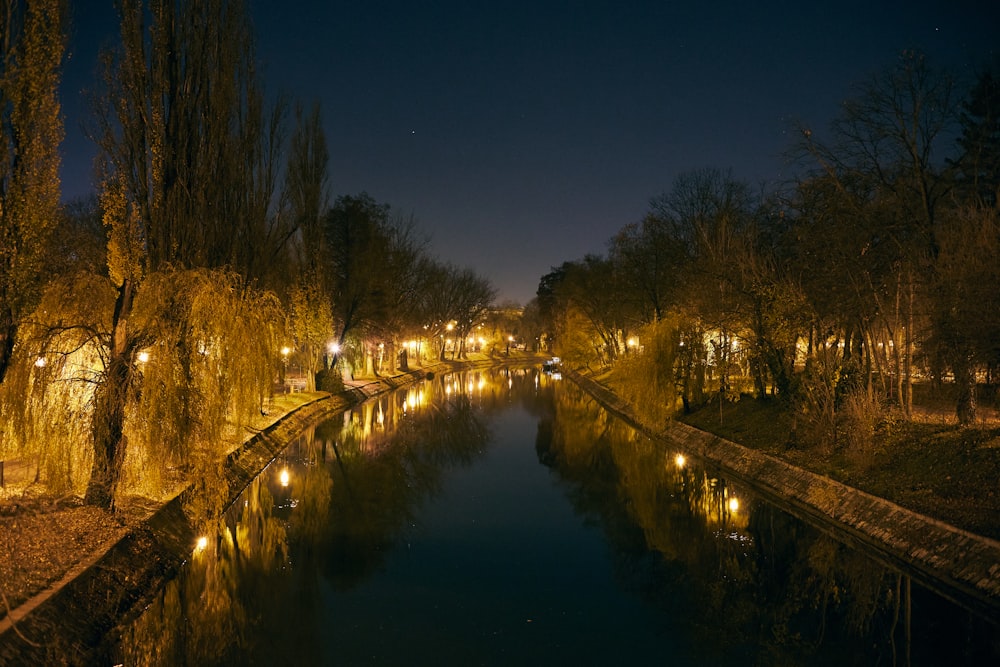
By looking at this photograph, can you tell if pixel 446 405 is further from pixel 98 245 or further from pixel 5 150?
pixel 5 150

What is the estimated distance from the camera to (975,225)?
17.9 meters

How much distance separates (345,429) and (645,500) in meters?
16.8

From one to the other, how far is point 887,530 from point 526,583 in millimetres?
7724

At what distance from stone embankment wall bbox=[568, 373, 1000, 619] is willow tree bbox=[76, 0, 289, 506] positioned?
539 inches

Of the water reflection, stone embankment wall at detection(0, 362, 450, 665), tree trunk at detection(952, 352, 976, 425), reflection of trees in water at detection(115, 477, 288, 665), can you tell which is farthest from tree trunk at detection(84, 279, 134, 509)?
tree trunk at detection(952, 352, 976, 425)

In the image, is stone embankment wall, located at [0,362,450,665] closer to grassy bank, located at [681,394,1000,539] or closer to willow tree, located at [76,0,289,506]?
willow tree, located at [76,0,289,506]

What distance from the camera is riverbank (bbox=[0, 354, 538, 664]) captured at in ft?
28.9

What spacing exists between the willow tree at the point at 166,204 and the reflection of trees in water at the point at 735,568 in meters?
9.50

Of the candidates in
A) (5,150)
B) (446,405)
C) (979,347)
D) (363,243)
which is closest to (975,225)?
(979,347)

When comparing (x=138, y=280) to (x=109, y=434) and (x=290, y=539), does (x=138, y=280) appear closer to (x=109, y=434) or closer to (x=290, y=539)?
(x=109, y=434)

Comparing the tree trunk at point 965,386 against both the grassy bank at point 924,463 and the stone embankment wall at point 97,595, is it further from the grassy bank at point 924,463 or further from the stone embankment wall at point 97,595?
the stone embankment wall at point 97,595

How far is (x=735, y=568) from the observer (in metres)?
13.9

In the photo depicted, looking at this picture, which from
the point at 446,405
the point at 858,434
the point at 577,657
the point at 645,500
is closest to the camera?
the point at 577,657

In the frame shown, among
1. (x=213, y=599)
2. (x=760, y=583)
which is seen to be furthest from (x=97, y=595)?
(x=760, y=583)
